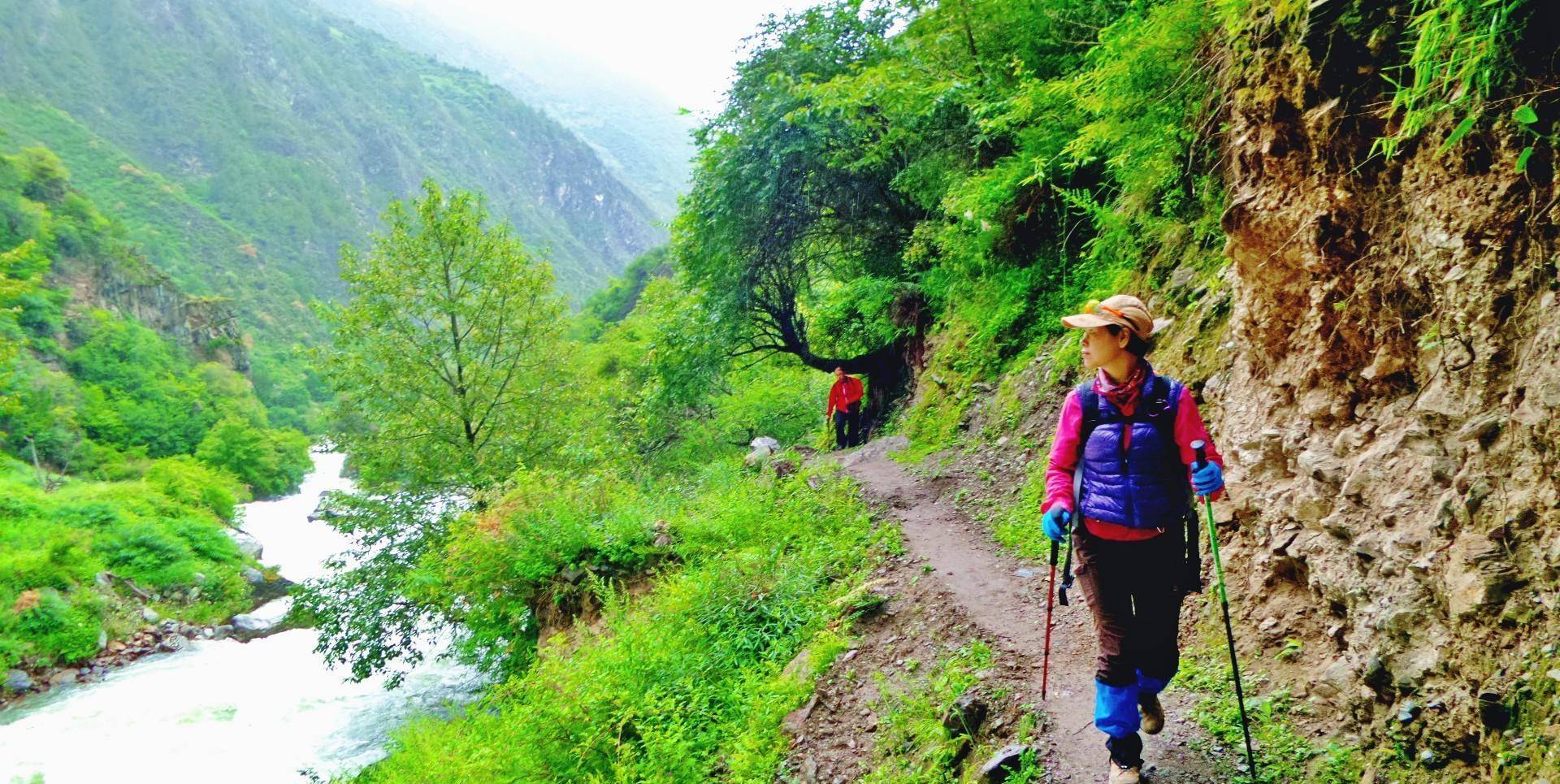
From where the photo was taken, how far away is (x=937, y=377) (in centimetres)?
1205

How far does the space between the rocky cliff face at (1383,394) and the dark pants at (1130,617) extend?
2.70 feet

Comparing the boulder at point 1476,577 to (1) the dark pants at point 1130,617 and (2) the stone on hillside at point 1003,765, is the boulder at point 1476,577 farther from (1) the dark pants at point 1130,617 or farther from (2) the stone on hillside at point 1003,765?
(2) the stone on hillside at point 1003,765

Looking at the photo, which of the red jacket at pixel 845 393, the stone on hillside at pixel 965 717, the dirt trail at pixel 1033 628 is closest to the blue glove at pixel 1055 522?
the dirt trail at pixel 1033 628

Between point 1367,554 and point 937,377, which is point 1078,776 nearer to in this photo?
point 1367,554

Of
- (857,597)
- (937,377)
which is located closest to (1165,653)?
(857,597)

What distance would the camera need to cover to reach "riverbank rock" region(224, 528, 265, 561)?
31484 millimetres

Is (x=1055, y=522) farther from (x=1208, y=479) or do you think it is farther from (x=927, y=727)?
(x=927, y=727)

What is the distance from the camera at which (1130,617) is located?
10.3 feet

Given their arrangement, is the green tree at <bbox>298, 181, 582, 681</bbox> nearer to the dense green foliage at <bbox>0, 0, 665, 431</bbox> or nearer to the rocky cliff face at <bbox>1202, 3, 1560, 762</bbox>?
the rocky cliff face at <bbox>1202, 3, 1560, 762</bbox>

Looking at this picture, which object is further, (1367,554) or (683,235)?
(683,235)

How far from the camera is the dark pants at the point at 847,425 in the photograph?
1441 centimetres

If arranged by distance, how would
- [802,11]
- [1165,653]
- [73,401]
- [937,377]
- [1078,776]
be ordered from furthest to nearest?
1. [73,401]
2. [802,11]
3. [937,377]
4. [1078,776]
5. [1165,653]

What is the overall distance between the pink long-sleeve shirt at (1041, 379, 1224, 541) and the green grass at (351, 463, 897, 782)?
9.42 feet

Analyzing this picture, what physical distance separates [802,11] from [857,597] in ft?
44.1
